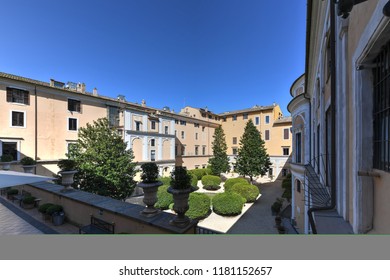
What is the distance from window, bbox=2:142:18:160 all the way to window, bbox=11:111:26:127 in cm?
172

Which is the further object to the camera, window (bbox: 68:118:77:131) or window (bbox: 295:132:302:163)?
window (bbox: 68:118:77:131)

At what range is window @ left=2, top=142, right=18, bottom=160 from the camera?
16078mm

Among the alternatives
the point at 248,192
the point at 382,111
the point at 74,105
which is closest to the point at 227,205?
the point at 248,192

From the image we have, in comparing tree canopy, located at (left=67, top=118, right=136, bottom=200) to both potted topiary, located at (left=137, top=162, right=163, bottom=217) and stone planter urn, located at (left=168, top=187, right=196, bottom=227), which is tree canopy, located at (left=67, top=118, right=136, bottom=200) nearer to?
potted topiary, located at (left=137, top=162, right=163, bottom=217)

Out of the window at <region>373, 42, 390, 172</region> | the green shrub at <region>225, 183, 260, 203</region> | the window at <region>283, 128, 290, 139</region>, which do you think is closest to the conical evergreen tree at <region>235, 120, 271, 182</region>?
the green shrub at <region>225, 183, 260, 203</region>

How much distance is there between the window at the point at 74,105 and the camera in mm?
20538

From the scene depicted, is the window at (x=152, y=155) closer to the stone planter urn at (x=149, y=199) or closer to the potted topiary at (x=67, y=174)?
the potted topiary at (x=67, y=174)

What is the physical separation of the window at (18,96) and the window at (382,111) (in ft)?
77.7

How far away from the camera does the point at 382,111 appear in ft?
6.77

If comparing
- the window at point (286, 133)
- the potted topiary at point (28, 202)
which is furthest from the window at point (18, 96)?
the window at point (286, 133)

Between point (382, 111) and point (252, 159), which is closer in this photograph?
point (382, 111)

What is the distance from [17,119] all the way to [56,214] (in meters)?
16.9

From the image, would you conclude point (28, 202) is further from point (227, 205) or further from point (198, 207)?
point (227, 205)

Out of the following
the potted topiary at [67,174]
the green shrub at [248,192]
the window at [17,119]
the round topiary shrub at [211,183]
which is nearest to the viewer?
the potted topiary at [67,174]
